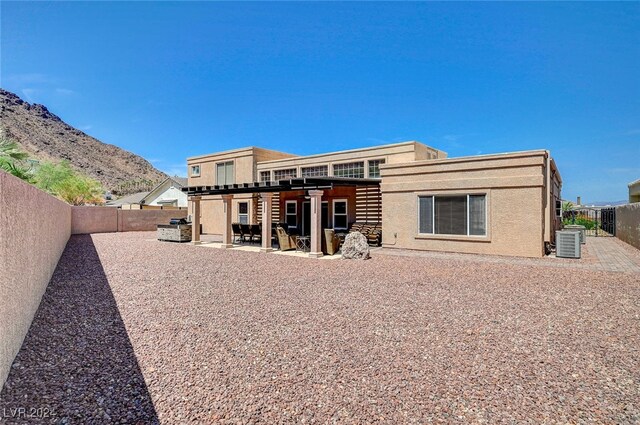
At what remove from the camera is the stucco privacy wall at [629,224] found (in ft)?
53.1

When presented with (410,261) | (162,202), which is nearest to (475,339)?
(410,261)

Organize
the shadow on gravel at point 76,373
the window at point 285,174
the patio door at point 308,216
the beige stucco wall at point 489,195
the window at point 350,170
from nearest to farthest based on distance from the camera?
the shadow on gravel at point 76,373
the beige stucco wall at point 489,195
the window at point 350,170
the patio door at point 308,216
the window at point 285,174

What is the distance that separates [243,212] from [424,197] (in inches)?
531

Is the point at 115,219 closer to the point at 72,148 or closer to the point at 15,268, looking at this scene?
the point at 15,268

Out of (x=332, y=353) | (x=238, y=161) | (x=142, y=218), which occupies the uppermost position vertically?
(x=238, y=161)

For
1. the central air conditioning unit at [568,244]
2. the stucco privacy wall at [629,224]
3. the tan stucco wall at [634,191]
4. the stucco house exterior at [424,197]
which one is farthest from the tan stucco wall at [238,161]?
the tan stucco wall at [634,191]

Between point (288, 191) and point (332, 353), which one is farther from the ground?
point (288, 191)

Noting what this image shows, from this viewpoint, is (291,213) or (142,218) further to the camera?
(142,218)

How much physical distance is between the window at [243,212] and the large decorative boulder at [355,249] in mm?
12423

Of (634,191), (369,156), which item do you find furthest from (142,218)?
(634,191)

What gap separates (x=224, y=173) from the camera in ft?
83.4

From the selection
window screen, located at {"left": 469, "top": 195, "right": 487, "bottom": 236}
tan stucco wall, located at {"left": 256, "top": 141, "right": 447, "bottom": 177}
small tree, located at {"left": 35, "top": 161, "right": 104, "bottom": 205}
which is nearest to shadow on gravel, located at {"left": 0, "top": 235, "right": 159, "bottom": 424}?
window screen, located at {"left": 469, "top": 195, "right": 487, "bottom": 236}

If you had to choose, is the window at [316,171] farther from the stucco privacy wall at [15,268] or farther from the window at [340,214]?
the stucco privacy wall at [15,268]

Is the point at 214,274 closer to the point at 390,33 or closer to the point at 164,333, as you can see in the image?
the point at 164,333
